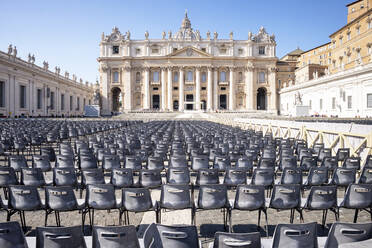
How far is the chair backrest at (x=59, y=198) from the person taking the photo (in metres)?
5.53

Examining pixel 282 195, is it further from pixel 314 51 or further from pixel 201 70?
pixel 314 51

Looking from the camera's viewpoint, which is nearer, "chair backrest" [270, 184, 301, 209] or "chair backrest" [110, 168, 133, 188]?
"chair backrest" [270, 184, 301, 209]

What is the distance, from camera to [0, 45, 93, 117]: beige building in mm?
44406

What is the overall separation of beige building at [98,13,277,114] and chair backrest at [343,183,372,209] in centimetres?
7780

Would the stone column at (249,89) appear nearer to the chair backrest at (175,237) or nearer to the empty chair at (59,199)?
the empty chair at (59,199)

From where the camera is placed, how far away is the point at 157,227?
11.1ft

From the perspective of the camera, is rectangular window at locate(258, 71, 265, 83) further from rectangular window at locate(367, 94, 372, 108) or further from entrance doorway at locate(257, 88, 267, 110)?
rectangular window at locate(367, 94, 372, 108)

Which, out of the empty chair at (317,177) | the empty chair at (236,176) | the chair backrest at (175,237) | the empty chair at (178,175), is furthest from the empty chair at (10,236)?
the empty chair at (317,177)

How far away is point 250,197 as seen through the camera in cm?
561

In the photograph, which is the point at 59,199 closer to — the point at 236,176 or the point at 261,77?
the point at 236,176

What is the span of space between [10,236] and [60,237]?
71 cm

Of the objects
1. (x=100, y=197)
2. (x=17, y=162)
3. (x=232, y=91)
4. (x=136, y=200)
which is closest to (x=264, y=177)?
(x=136, y=200)

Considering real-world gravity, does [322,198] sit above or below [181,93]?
below

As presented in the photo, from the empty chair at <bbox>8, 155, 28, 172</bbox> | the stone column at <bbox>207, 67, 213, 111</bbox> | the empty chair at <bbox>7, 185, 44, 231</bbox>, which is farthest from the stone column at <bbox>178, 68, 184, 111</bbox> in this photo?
the empty chair at <bbox>7, 185, 44, 231</bbox>
